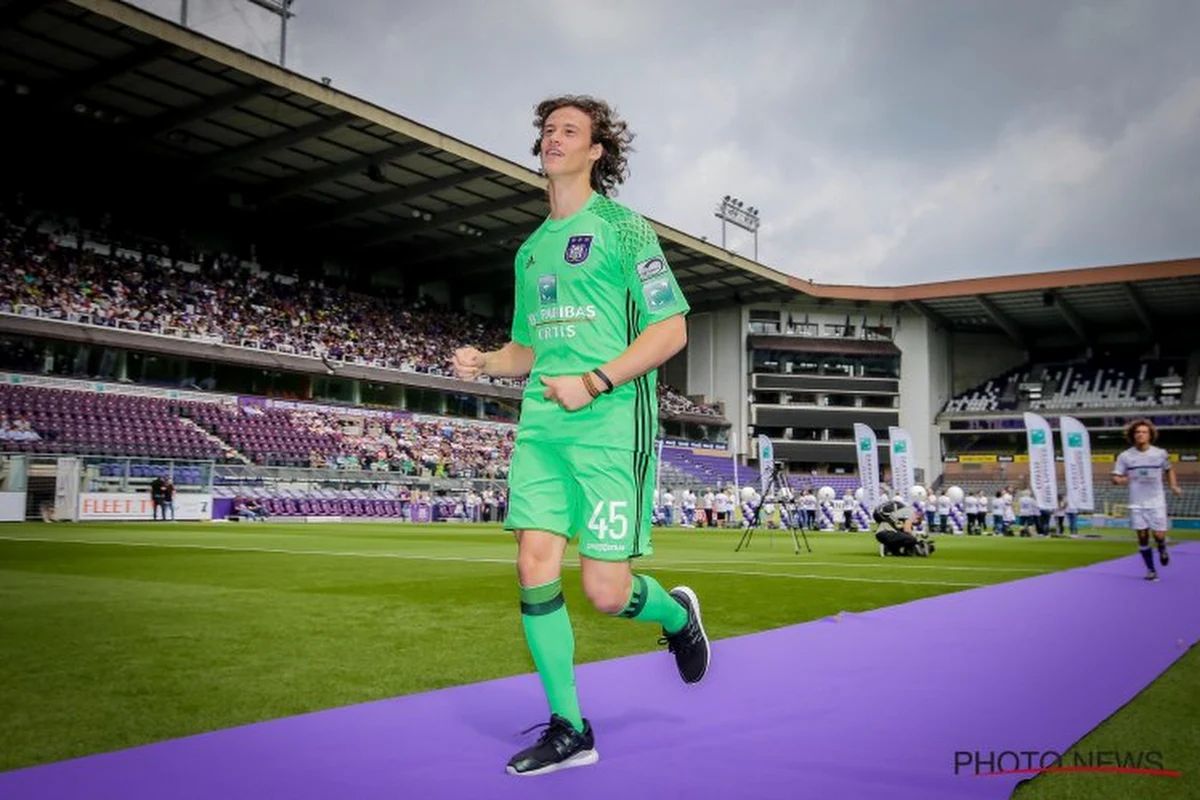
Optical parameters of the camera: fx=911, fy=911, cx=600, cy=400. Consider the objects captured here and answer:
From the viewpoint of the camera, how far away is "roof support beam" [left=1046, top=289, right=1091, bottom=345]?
57938 millimetres

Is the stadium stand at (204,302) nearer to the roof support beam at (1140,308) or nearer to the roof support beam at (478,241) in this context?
the roof support beam at (478,241)

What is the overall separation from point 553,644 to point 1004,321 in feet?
222

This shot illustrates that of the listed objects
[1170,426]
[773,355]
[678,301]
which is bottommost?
[678,301]

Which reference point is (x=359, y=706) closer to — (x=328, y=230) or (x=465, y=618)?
(x=465, y=618)

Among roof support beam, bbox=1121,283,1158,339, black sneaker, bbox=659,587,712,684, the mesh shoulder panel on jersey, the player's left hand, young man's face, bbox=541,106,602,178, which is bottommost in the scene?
black sneaker, bbox=659,587,712,684

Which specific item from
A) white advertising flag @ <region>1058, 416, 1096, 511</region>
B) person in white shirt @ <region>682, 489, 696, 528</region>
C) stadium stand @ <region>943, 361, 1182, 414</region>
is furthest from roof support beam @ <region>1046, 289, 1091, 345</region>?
person in white shirt @ <region>682, 489, 696, 528</region>

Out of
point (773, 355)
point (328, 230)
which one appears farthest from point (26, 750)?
point (773, 355)

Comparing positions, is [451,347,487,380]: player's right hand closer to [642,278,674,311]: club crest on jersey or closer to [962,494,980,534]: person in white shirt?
[642,278,674,311]: club crest on jersey

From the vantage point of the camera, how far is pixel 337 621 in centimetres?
655

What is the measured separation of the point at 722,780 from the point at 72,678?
11.0 ft

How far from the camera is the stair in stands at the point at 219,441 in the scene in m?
32.3

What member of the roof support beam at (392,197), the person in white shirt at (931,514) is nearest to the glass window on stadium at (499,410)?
the roof support beam at (392,197)

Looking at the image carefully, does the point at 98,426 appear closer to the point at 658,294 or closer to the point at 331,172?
the point at 331,172

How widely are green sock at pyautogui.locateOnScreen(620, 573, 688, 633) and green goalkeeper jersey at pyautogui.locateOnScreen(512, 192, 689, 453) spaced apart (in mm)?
605
